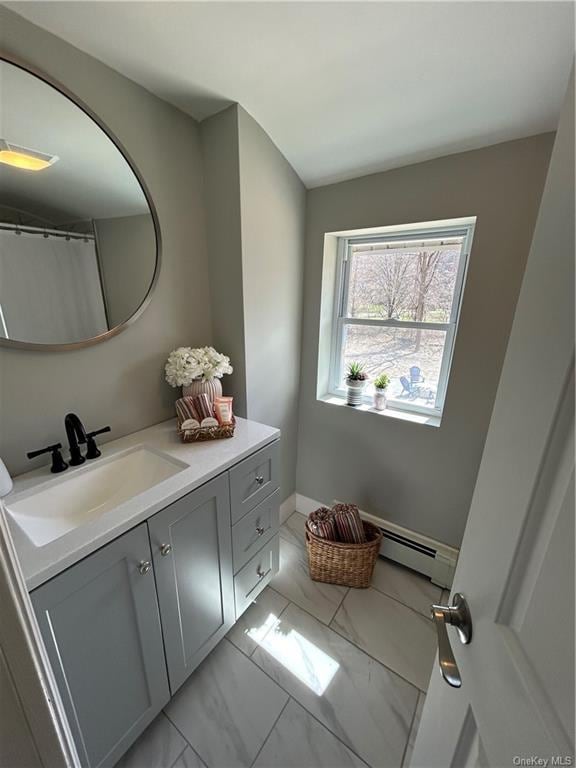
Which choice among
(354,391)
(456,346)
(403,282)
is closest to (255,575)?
(354,391)

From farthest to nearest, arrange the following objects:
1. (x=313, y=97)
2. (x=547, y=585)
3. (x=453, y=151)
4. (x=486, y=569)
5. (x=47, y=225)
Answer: (x=453, y=151) → (x=313, y=97) → (x=47, y=225) → (x=486, y=569) → (x=547, y=585)

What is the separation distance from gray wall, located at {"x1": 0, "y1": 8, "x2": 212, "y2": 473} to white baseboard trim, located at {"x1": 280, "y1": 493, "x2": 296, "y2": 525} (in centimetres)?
107

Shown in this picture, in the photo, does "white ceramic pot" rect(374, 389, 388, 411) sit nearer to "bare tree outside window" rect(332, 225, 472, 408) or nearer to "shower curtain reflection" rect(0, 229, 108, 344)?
"bare tree outside window" rect(332, 225, 472, 408)

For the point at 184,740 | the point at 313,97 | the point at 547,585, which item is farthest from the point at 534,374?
the point at 184,740

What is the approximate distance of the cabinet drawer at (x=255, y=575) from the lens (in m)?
1.34

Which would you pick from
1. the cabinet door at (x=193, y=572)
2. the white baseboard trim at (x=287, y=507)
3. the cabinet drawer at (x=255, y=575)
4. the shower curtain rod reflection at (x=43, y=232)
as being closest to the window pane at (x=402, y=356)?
the white baseboard trim at (x=287, y=507)

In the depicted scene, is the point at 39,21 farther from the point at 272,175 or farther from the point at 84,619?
the point at 84,619

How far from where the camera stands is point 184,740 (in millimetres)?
1070

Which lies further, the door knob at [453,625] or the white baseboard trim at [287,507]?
the white baseboard trim at [287,507]

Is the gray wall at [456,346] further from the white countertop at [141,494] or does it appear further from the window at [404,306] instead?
the white countertop at [141,494]

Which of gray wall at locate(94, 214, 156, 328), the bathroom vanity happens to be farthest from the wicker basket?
gray wall at locate(94, 214, 156, 328)

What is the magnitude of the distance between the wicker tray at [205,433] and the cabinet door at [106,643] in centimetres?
43

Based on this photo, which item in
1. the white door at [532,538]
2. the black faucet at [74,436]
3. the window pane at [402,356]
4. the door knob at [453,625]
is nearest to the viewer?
the white door at [532,538]

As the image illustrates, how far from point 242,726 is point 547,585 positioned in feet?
4.42
